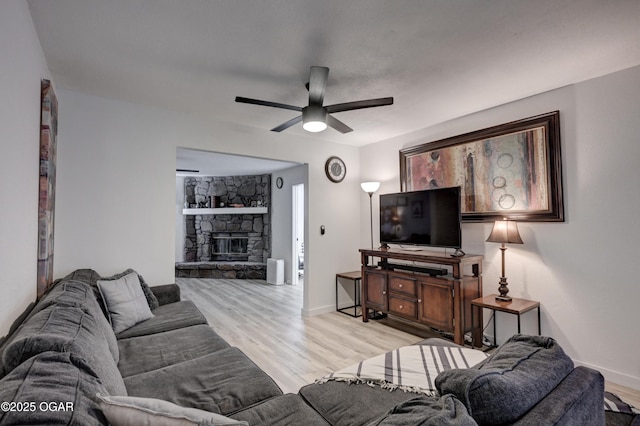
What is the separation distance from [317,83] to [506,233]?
2233mm

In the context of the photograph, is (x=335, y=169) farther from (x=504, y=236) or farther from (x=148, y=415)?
(x=148, y=415)

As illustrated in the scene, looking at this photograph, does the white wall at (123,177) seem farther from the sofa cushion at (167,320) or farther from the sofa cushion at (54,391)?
the sofa cushion at (54,391)

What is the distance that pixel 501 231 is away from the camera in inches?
118

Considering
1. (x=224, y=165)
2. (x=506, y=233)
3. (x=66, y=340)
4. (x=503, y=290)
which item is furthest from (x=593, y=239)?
(x=224, y=165)

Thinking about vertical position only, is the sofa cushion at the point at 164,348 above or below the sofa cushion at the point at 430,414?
below

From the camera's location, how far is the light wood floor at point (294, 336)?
2788 mm

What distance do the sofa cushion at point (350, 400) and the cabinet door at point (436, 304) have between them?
1.93m

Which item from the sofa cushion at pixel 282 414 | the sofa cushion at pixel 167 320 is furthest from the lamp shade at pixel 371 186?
the sofa cushion at pixel 282 414

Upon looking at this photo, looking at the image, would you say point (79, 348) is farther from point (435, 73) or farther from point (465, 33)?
point (435, 73)

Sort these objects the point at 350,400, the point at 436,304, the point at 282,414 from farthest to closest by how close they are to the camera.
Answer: the point at 436,304 → the point at 350,400 → the point at 282,414

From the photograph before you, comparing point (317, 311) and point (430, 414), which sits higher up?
point (430, 414)

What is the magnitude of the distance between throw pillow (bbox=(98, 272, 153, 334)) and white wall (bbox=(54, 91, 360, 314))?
2.11ft

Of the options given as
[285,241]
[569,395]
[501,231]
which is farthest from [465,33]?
[285,241]

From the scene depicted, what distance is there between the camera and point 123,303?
2.39 metres
